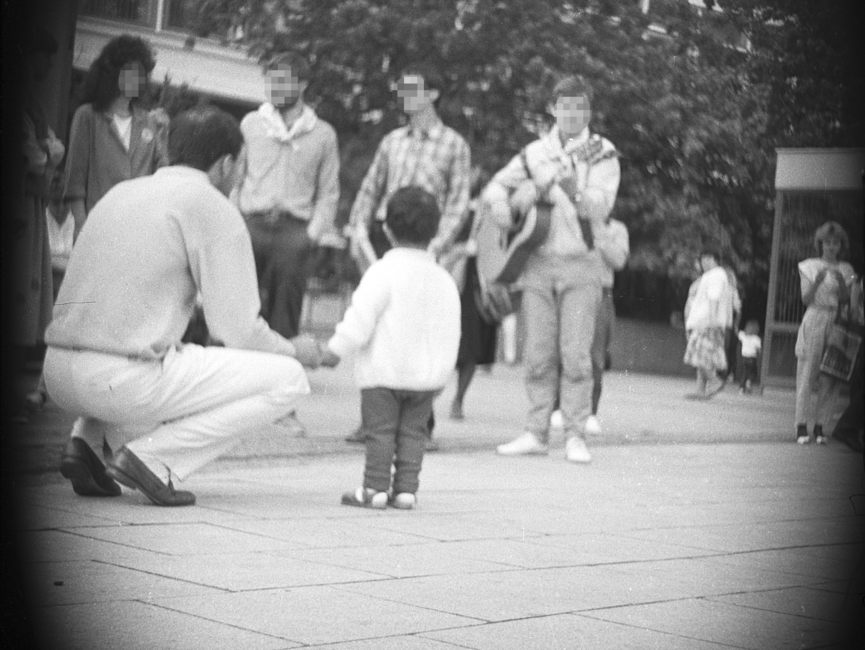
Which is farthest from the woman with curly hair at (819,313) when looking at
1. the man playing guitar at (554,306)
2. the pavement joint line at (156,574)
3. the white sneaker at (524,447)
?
the white sneaker at (524,447)

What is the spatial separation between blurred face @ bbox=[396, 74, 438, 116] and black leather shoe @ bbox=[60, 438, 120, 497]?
160 cm

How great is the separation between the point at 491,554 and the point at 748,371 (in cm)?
197

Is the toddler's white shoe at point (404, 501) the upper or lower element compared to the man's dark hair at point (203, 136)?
lower

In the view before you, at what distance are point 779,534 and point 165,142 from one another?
99 cm

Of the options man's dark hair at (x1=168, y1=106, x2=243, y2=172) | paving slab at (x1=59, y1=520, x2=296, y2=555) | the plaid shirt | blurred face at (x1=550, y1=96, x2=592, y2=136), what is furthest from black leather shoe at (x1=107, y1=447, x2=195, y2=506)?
blurred face at (x1=550, y1=96, x2=592, y2=136)

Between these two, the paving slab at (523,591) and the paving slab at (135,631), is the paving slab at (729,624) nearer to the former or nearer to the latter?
the paving slab at (523,591)

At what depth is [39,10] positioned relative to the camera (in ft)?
4.67

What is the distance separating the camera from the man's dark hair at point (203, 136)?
203 cm

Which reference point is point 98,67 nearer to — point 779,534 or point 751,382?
point 751,382

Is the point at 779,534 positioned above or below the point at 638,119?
below

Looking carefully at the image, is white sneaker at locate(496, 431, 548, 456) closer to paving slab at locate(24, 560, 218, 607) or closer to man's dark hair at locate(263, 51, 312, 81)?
paving slab at locate(24, 560, 218, 607)

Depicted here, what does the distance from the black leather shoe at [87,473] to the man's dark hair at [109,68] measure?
6.89 ft

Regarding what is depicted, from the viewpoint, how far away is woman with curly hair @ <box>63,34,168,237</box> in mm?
1605

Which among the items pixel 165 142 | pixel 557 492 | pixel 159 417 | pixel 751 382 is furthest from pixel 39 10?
pixel 557 492
